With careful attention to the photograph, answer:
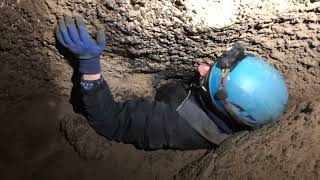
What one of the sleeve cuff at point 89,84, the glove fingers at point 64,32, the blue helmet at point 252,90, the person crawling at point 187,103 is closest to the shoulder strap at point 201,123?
the person crawling at point 187,103

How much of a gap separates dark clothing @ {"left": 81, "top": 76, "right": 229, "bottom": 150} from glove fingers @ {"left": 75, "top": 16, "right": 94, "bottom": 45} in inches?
13.0

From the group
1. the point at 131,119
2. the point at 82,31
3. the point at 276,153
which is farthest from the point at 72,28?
the point at 276,153

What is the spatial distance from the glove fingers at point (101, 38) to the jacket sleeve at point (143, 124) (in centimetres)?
31

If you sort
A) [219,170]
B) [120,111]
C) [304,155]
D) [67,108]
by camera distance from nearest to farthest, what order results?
[304,155], [219,170], [120,111], [67,108]

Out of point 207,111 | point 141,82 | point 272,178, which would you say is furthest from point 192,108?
point 272,178

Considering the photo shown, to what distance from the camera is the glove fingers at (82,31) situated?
5.31 ft

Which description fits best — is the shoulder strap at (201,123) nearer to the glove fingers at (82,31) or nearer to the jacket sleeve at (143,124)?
the jacket sleeve at (143,124)

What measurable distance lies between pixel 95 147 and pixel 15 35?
2.98ft

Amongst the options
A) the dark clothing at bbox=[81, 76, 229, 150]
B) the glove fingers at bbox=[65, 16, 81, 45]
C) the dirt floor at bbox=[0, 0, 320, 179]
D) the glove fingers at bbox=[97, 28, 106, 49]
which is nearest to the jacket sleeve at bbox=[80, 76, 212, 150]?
the dark clothing at bbox=[81, 76, 229, 150]

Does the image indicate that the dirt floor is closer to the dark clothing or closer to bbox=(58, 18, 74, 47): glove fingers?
bbox=(58, 18, 74, 47): glove fingers

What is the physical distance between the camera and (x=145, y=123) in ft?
6.71

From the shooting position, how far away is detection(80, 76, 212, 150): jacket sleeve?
6.58 feet

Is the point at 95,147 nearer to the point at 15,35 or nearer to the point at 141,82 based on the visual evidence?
the point at 141,82

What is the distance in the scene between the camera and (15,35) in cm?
167
